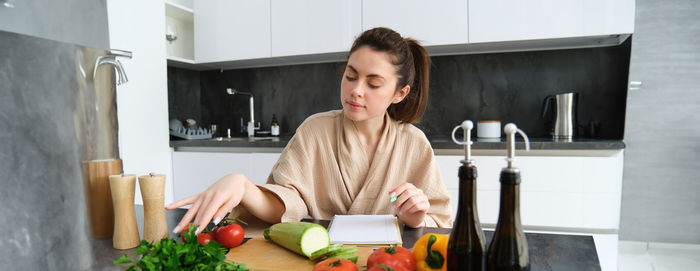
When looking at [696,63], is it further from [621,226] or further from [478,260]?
[478,260]

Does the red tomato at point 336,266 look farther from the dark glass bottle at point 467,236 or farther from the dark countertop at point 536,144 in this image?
the dark countertop at point 536,144

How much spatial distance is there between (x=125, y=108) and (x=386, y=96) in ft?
5.95

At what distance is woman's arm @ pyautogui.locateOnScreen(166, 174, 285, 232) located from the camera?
2.73ft

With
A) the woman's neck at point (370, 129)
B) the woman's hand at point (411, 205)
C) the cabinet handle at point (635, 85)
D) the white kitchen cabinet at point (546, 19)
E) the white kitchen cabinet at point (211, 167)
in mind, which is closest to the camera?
the woman's hand at point (411, 205)

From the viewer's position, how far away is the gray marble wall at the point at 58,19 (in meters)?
0.83

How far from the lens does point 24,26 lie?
2.75 feet

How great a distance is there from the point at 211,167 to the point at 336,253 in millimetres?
2245

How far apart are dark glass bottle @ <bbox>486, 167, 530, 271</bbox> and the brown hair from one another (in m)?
A: 0.84

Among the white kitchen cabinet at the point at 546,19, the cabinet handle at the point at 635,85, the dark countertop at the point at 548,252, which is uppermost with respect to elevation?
the white kitchen cabinet at the point at 546,19

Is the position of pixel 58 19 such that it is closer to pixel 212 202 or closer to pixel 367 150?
pixel 212 202

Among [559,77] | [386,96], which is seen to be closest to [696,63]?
[559,77]

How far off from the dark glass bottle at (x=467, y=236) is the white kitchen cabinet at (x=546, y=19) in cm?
209

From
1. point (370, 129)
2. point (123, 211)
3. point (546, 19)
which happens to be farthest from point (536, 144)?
point (123, 211)

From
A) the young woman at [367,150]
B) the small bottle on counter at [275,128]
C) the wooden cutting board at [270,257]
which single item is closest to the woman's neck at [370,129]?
the young woman at [367,150]
